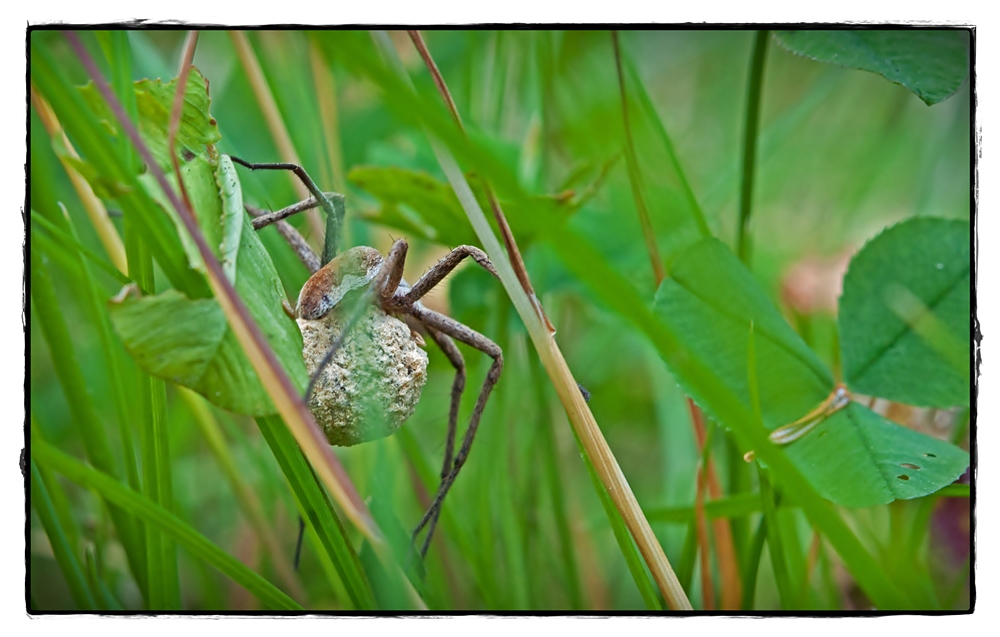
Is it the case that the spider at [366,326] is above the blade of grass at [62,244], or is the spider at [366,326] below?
below

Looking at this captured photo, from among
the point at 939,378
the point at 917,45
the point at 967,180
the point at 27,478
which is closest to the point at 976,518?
the point at 939,378

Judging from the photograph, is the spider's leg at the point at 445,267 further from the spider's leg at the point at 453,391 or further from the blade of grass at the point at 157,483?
the blade of grass at the point at 157,483

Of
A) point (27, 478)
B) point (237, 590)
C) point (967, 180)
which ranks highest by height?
point (967, 180)

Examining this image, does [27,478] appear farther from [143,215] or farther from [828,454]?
[828,454]

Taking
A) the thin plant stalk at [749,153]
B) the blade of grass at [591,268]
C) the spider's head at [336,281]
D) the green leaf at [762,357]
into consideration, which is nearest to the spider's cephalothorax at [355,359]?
the spider's head at [336,281]

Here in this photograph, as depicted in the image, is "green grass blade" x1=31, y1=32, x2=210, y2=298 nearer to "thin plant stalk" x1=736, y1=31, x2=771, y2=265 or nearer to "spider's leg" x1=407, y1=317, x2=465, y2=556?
"spider's leg" x1=407, y1=317, x2=465, y2=556

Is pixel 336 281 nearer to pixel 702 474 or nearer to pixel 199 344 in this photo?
pixel 199 344
